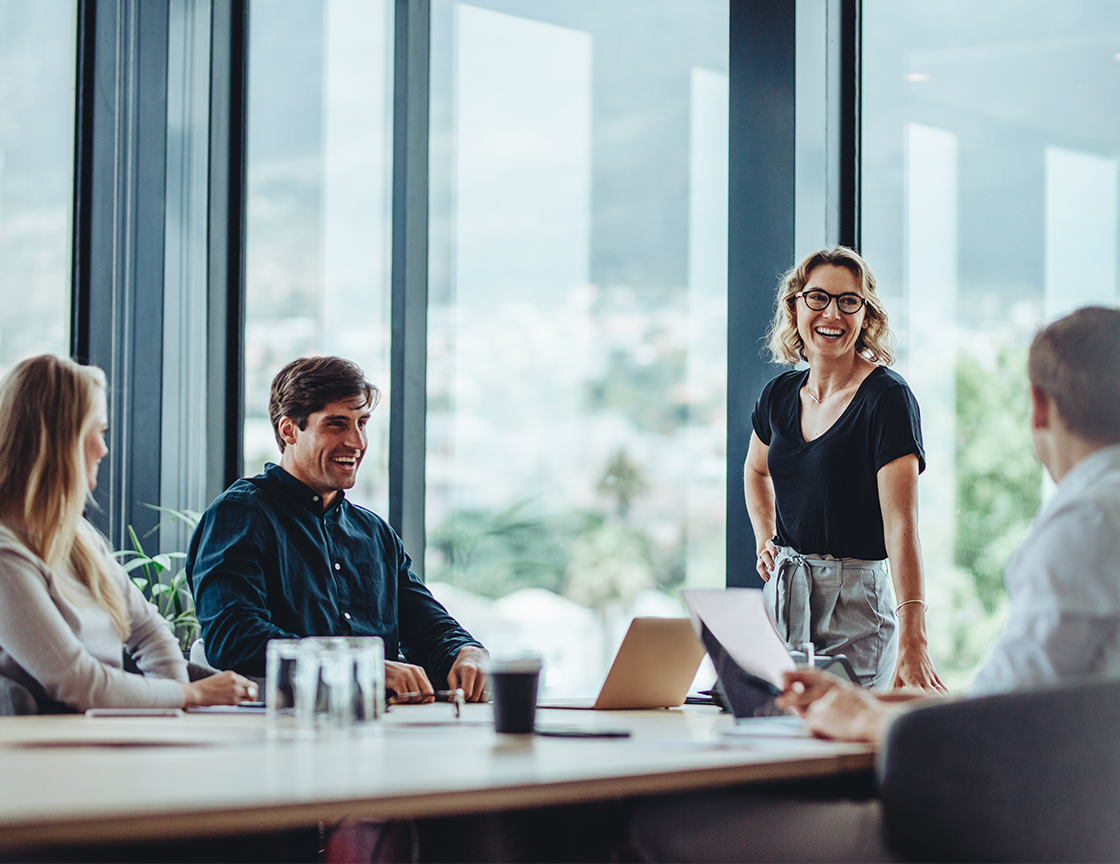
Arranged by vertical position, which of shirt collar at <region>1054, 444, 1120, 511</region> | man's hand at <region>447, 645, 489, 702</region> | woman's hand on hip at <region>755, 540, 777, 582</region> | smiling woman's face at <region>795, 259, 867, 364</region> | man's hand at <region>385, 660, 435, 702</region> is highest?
smiling woman's face at <region>795, 259, 867, 364</region>

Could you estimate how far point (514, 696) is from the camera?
1.58 meters

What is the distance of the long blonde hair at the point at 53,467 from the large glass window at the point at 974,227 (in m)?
2.16

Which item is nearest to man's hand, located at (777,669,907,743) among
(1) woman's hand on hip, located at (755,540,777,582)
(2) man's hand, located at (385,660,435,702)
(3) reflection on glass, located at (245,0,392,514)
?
(2) man's hand, located at (385,660,435,702)

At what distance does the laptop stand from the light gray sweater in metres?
0.70

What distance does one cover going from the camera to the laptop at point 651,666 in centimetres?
202

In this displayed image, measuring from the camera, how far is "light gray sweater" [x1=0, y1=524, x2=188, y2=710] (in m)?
1.85

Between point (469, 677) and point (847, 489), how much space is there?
3.12 feet

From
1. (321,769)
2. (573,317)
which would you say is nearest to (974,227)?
(321,769)

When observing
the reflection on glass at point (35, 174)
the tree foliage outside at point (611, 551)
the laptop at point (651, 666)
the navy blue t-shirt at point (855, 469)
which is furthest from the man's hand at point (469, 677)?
the tree foliage outside at point (611, 551)

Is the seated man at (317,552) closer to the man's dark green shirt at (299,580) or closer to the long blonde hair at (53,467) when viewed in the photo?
the man's dark green shirt at (299,580)

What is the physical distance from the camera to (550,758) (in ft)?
4.25

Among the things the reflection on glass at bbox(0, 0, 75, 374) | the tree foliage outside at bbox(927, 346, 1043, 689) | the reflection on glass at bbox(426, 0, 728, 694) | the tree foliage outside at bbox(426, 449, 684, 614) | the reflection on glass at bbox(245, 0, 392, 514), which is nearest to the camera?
the tree foliage outside at bbox(927, 346, 1043, 689)

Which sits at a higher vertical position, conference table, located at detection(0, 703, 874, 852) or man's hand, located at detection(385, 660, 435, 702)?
conference table, located at detection(0, 703, 874, 852)

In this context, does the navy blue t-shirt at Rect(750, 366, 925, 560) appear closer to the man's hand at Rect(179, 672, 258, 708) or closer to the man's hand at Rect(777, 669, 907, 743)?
the man's hand at Rect(777, 669, 907, 743)
